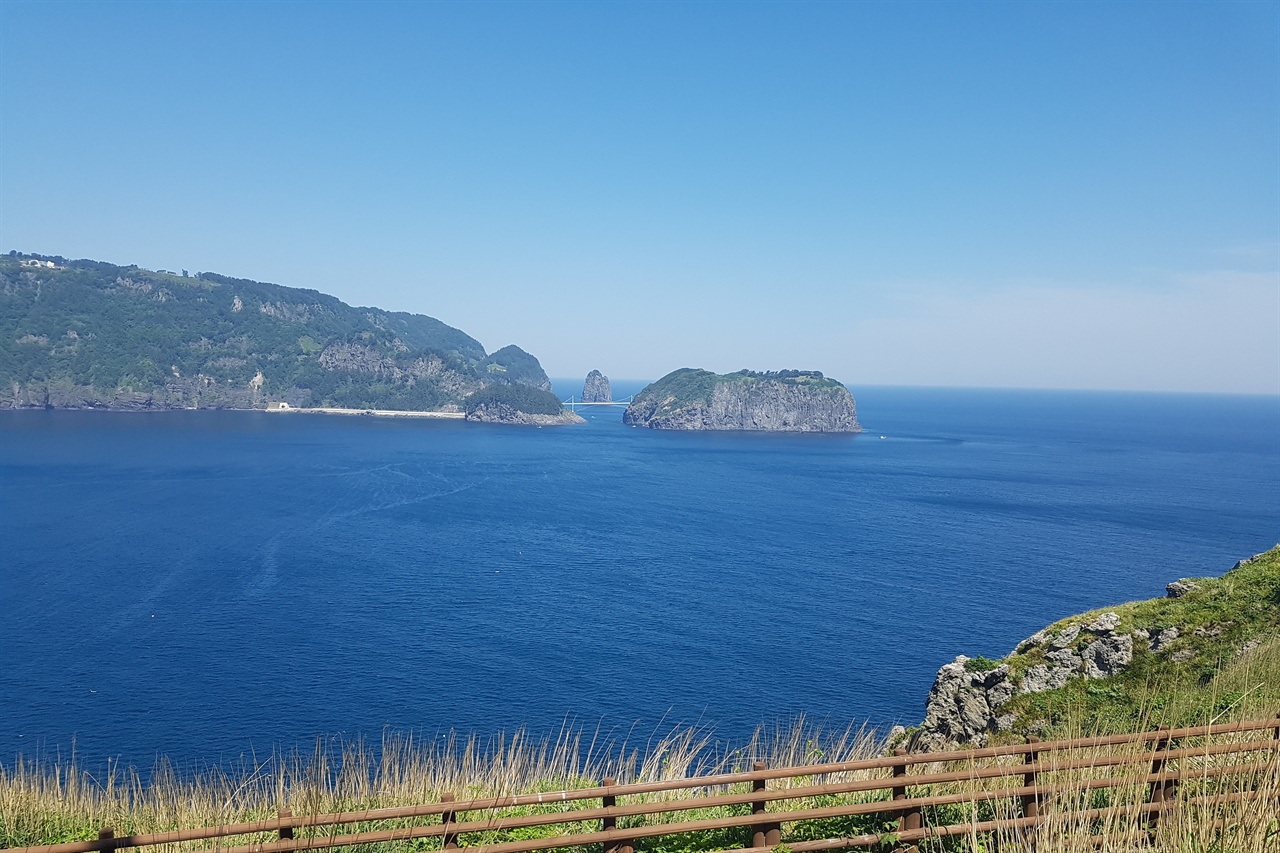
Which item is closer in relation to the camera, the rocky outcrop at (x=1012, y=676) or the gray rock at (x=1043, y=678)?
the rocky outcrop at (x=1012, y=676)

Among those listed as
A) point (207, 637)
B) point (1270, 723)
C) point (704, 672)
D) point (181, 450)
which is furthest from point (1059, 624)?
point (181, 450)

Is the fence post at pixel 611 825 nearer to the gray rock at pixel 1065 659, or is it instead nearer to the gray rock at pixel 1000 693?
the gray rock at pixel 1000 693

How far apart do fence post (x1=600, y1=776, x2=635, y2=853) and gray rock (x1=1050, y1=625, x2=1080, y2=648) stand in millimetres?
20375

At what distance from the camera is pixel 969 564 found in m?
87.8

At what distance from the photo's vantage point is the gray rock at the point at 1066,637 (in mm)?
25297

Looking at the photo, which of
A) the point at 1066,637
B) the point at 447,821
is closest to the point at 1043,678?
the point at 1066,637

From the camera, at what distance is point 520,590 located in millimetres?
79062

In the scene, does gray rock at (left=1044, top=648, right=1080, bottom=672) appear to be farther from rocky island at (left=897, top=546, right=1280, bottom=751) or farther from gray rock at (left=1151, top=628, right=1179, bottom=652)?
gray rock at (left=1151, top=628, right=1179, bottom=652)

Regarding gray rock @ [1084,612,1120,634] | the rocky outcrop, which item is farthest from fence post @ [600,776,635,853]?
gray rock @ [1084,612,1120,634]

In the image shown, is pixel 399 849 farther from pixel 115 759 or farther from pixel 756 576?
pixel 756 576

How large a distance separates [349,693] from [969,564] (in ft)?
209

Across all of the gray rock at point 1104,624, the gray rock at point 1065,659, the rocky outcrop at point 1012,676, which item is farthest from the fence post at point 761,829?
the gray rock at point 1104,624

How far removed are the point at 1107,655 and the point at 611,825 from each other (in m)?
20.4

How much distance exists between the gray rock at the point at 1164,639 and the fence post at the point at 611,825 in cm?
2027
